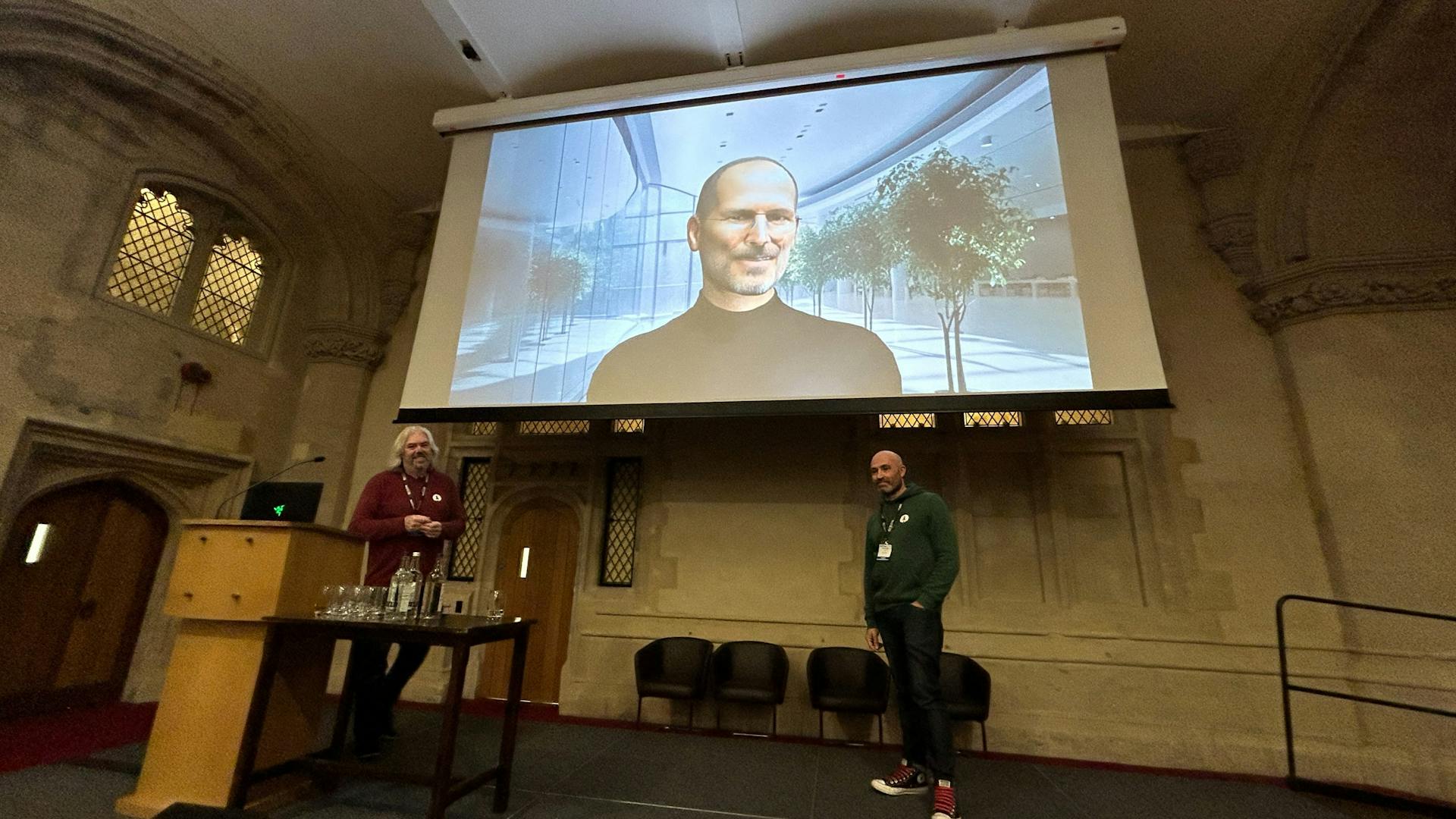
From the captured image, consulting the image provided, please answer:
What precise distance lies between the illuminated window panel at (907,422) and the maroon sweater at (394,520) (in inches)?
123

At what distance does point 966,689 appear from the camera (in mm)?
3713

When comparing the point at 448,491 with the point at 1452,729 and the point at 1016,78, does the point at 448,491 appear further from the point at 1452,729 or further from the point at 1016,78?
the point at 1452,729

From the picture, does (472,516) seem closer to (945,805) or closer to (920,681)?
(920,681)

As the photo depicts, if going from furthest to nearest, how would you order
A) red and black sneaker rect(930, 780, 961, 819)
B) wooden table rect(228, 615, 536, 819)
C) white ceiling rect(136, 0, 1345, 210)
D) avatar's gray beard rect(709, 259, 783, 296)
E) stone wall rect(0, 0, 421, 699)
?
1. white ceiling rect(136, 0, 1345, 210)
2. avatar's gray beard rect(709, 259, 783, 296)
3. stone wall rect(0, 0, 421, 699)
4. red and black sneaker rect(930, 780, 961, 819)
5. wooden table rect(228, 615, 536, 819)

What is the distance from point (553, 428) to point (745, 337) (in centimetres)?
221

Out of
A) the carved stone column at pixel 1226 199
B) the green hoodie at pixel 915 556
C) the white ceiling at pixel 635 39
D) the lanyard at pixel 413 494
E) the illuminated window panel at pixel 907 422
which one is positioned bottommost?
the green hoodie at pixel 915 556

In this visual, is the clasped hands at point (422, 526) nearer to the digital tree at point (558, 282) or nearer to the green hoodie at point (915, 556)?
the digital tree at point (558, 282)

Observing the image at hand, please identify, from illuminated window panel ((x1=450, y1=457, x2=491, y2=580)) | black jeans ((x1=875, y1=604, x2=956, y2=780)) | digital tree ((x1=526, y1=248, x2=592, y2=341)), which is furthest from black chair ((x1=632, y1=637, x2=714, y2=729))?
digital tree ((x1=526, y1=248, x2=592, y2=341))

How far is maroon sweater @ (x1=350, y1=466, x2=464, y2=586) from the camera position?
2.78 metres

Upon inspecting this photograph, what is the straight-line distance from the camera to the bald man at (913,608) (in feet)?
8.31

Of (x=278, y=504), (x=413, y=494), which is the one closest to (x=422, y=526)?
(x=413, y=494)

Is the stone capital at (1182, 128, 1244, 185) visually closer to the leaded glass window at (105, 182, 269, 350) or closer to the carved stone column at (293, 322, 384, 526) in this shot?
the carved stone column at (293, 322, 384, 526)

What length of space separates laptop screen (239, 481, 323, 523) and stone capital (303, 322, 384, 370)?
3.48m

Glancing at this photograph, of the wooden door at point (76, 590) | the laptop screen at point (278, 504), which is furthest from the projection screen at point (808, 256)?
the wooden door at point (76, 590)
